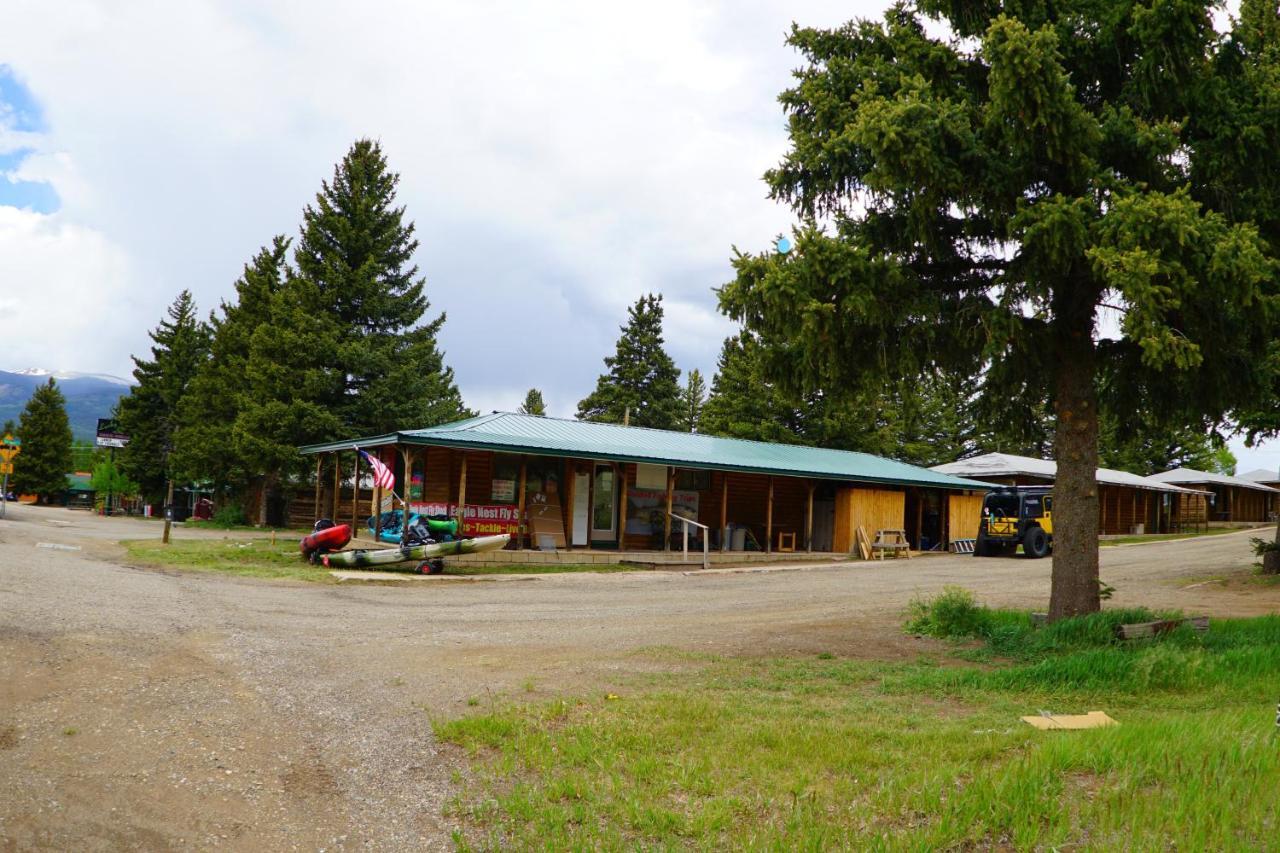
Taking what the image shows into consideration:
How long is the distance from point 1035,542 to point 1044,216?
19856 mm

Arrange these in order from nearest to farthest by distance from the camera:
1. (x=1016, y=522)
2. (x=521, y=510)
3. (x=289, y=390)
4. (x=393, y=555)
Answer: (x=393, y=555) → (x=521, y=510) → (x=1016, y=522) → (x=289, y=390)

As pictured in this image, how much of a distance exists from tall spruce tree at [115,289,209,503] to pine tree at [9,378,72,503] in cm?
2077

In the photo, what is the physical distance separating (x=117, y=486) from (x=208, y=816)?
55.1m

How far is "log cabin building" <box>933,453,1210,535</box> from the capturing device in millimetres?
38688

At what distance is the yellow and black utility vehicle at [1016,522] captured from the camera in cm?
2609

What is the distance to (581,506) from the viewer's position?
77.5 feet

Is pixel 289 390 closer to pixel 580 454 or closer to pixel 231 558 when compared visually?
pixel 231 558

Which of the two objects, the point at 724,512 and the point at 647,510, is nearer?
the point at 724,512

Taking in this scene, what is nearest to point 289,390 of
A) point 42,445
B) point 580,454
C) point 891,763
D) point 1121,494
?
point 580,454

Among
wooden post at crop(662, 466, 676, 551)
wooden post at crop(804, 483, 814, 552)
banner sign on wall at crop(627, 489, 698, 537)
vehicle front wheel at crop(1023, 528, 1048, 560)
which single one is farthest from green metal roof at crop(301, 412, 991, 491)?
vehicle front wheel at crop(1023, 528, 1048, 560)

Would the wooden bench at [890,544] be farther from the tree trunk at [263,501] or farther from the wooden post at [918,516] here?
the tree trunk at [263,501]

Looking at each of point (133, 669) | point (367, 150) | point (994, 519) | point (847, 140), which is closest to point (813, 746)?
point (133, 669)

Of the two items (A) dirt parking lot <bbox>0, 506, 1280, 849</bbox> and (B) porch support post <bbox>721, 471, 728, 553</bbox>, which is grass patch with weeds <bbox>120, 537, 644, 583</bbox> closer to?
(A) dirt parking lot <bbox>0, 506, 1280, 849</bbox>

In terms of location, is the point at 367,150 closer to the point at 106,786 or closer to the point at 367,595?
the point at 367,595
